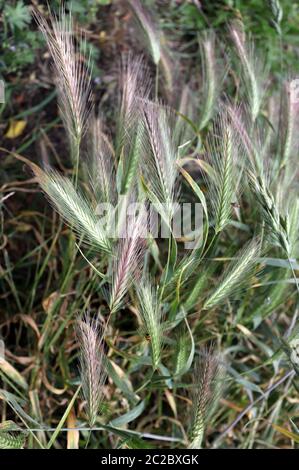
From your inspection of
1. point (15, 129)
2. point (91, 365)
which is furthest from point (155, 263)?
point (15, 129)

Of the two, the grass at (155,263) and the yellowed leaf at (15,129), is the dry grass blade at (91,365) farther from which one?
the yellowed leaf at (15,129)

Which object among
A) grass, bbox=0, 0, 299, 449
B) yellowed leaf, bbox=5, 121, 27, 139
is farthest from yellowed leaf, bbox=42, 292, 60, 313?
yellowed leaf, bbox=5, 121, 27, 139

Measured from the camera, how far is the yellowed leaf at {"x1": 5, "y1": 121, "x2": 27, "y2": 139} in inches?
56.0

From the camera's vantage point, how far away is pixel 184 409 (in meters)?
1.33

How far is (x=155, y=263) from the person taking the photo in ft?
3.86

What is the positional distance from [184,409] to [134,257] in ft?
1.92

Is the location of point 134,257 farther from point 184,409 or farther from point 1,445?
point 184,409

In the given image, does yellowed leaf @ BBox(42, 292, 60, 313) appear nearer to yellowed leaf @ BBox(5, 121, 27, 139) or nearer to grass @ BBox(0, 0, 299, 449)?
grass @ BBox(0, 0, 299, 449)

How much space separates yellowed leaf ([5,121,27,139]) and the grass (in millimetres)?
28

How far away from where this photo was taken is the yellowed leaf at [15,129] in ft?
4.66

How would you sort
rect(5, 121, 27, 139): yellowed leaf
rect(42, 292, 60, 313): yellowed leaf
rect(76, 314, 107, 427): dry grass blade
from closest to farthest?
rect(76, 314, 107, 427): dry grass blade
rect(42, 292, 60, 313): yellowed leaf
rect(5, 121, 27, 139): yellowed leaf

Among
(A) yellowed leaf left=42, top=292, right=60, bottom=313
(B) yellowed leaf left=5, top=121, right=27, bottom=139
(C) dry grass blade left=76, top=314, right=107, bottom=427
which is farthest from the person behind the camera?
(B) yellowed leaf left=5, top=121, right=27, bottom=139

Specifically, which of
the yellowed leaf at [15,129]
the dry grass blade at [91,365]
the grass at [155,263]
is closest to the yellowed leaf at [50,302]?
the grass at [155,263]
